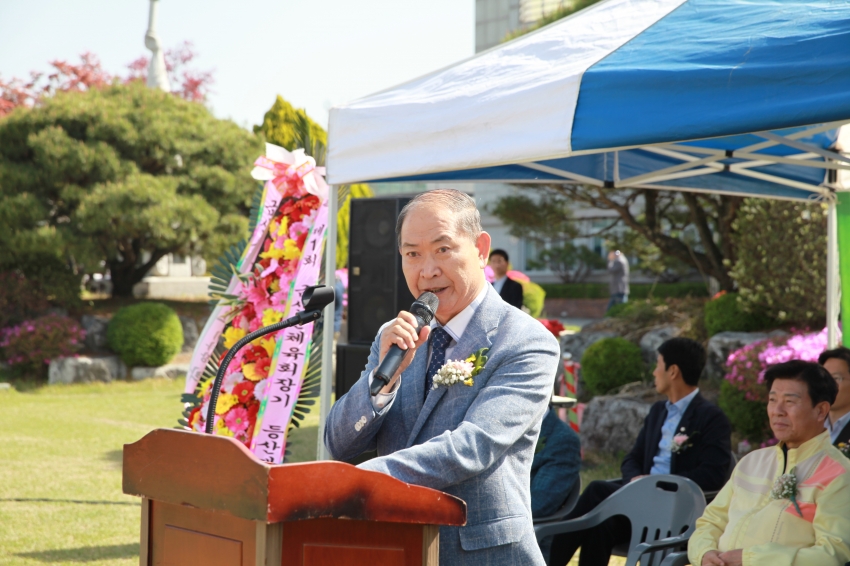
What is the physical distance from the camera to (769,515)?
3.33 m

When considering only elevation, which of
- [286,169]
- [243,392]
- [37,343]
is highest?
[286,169]

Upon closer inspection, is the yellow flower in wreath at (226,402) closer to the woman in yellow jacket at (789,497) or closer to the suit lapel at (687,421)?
the suit lapel at (687,421)

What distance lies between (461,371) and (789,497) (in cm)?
202

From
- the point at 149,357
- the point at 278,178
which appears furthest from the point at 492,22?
the point at 278,178

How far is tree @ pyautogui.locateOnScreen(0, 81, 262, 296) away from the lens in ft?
45.7

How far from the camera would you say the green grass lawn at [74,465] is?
18.5 feet

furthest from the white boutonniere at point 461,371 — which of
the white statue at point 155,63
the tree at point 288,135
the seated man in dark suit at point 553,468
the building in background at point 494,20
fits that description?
the building in background at point 494,20

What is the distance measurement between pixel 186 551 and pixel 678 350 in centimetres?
389

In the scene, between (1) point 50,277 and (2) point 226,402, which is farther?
(1) point 50,277

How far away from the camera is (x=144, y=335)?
13758mm

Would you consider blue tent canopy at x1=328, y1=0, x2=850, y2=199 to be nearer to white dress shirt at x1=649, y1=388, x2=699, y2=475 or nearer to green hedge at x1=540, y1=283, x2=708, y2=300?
white dress shirt at x1=649, y1=388, x2=699, y2=475

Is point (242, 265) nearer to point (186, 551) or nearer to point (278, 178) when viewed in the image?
point (278, 178)

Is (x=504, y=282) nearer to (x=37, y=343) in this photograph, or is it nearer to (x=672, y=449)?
(x=672, y=449)

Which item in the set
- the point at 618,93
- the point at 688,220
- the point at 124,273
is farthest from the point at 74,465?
the point at 688,220
